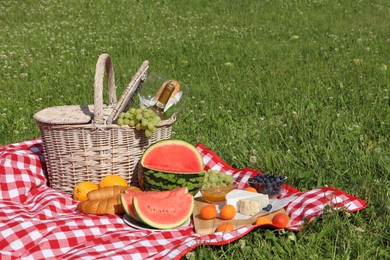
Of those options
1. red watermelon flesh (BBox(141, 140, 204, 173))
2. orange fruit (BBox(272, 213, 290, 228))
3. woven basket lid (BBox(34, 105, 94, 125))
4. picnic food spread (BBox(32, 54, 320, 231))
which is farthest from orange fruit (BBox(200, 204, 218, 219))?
woven basket lid (BBox(34, 105, 94, 125))

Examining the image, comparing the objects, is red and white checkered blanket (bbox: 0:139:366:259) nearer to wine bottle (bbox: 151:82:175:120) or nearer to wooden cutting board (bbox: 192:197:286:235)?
wooden cutting board (bbox: 192:197:286:235)

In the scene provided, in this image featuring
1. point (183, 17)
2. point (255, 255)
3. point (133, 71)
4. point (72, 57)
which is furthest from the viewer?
point (183, 17)

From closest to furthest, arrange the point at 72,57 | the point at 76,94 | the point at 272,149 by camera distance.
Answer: the point at 272,149, the point at 76,94, the point at 72,57

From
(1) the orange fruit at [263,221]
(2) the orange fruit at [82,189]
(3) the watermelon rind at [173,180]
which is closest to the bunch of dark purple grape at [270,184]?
(3) the watermelon rind at [173,180]

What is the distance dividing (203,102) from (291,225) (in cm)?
317

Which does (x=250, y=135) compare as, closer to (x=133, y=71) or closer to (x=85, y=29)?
(x=133, y=71)

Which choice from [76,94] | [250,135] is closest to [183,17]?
[76,94]

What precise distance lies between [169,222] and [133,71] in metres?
4.68

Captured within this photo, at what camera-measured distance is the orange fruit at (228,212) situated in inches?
181

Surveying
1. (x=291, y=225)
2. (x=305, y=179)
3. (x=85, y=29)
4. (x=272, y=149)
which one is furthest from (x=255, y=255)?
(x=85, y=29)

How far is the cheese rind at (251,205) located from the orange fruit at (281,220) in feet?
0.76

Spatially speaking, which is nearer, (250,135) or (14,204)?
(14,204)

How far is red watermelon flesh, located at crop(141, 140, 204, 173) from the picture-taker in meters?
5.38

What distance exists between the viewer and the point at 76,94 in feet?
26.3
